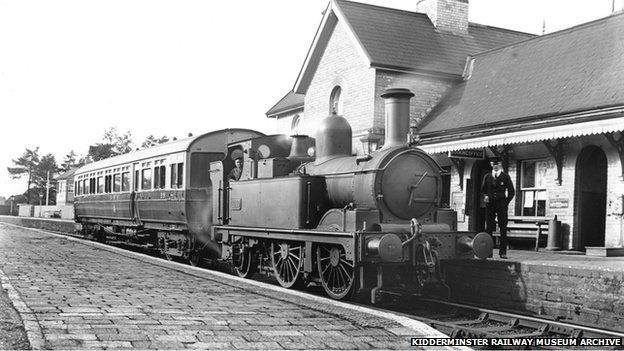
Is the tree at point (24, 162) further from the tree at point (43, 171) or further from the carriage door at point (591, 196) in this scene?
the carriage door at point (591, 196)

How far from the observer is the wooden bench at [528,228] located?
13637 mm

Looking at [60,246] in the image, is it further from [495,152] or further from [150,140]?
[150,140]

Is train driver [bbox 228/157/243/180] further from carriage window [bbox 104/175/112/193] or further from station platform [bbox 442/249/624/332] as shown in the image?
carriage window [bbox 104/175/112/193]

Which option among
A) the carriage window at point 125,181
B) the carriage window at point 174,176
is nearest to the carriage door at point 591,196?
the carriage window at point 174,176

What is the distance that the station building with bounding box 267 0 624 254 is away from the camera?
12.7 m

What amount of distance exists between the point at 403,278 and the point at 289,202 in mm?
2101

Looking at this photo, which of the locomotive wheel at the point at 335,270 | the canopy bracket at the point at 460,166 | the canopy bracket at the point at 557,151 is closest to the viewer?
the locomotive wheel at the point at 335,270

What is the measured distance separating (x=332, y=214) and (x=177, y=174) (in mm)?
6429

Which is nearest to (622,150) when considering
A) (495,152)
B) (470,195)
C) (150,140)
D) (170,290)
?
(495,152)

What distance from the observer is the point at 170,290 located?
8391 mm

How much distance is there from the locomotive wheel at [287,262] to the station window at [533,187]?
6.36 m

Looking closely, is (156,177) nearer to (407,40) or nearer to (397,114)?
(407,40)

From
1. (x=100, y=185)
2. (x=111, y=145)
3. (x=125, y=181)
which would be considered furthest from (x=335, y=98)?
(x=111, y=145)

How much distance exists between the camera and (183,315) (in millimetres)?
6449
